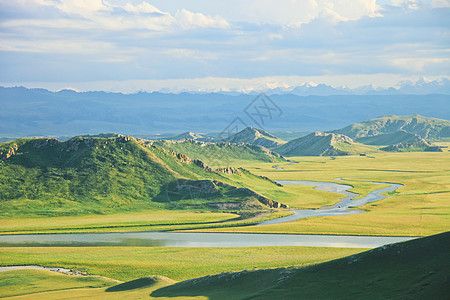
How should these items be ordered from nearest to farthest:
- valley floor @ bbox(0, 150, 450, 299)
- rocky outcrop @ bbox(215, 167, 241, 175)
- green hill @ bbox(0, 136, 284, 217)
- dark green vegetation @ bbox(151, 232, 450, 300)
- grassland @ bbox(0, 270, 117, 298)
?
dark green vegetation @ bbox(151, 232, 450, 300) < grassland @ bbox(0, 270, 117, 298) < valley floor @ bbox(0, 150, 450, 299) < green hill @ bbox(0, 136, 284, 217) < rocky outcrop @ bbox(215, 167, 241, 175)

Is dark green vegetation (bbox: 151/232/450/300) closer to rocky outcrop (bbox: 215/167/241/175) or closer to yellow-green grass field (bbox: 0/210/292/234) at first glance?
yellow-green grass field (bbox: 0/210/292/234)

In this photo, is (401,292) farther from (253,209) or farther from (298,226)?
(253,209)

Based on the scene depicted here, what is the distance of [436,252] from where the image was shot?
40.6 meters

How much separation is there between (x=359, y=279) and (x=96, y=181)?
105 m

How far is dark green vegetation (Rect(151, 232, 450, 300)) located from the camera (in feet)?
119

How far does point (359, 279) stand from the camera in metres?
41.2

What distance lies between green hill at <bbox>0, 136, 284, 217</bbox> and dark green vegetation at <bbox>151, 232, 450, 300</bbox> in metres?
78.3

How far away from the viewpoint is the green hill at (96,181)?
411ft

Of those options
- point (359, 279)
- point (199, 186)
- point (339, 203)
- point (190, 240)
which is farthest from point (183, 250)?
point (339, 203)

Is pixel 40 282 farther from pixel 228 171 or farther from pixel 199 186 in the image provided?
pixel 228 171

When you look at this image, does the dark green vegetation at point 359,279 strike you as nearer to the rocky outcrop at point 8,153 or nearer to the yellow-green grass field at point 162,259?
the yellow-green grass field at point 162,259

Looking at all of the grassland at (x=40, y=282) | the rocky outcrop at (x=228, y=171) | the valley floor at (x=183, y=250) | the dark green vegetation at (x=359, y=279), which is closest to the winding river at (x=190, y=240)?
the valley floor at (x=183, y=250)

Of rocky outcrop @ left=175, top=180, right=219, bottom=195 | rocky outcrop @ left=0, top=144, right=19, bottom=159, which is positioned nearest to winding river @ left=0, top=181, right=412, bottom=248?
rocky outcrop @ left=175, top=180, right=219, bottom=195

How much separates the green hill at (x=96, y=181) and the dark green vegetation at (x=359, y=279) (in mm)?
78328
